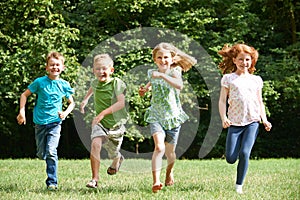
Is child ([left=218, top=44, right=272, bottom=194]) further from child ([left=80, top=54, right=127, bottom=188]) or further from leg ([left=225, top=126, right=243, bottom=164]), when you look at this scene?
child ([left=80, top=54, right=127, bottom=188])

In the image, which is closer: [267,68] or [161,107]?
[161,107]

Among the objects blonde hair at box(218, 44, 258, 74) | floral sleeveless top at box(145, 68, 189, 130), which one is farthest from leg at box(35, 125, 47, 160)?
blonde hair at box(218, 44, 258, 74)

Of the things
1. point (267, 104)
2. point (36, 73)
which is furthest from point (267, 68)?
point (36, 73)

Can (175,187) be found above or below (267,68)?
below

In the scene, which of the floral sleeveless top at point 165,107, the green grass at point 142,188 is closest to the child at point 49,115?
the green grass at point 142,188

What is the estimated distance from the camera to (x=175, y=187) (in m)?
6.06

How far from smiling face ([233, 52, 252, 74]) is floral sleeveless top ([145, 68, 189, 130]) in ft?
2.42

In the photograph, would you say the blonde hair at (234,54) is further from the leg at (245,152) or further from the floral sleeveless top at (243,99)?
the leg at (245,152)

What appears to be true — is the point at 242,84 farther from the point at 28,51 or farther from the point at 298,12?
the point at 298,12

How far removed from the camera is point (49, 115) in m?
6.12

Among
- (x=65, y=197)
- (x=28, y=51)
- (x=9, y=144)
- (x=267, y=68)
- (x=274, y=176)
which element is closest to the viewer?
(x=65, y=197)

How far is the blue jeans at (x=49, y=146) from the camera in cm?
602

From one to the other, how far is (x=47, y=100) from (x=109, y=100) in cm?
75

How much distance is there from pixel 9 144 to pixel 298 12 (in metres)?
11.9
